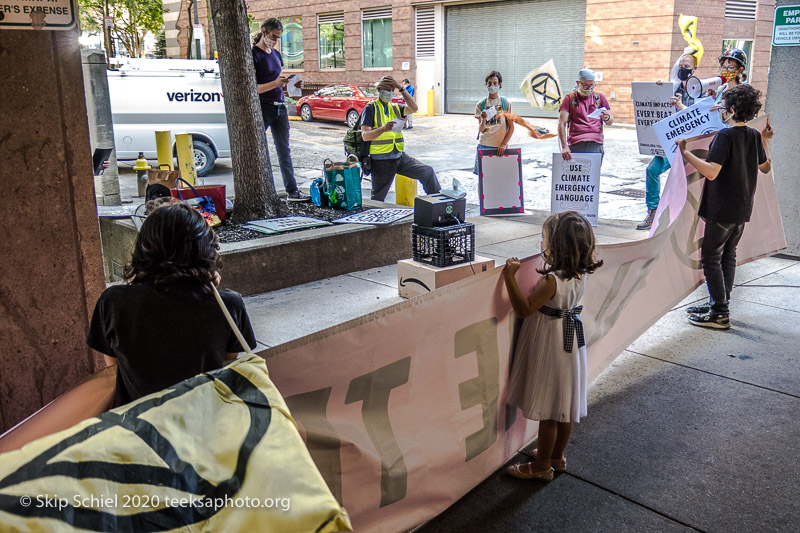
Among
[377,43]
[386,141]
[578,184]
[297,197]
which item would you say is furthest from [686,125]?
[377,43]

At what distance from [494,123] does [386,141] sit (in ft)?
6.02

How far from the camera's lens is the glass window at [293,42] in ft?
126

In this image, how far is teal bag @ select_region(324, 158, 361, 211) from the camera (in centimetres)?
823

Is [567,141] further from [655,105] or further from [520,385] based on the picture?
[520,385]

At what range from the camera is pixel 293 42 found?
38.9 m

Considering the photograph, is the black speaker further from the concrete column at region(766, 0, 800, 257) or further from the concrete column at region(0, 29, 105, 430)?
the concrete column at region(766, 0, 800, 257)

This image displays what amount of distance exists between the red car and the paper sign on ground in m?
15.4

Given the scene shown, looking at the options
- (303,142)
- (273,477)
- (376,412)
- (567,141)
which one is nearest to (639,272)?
(376,412)

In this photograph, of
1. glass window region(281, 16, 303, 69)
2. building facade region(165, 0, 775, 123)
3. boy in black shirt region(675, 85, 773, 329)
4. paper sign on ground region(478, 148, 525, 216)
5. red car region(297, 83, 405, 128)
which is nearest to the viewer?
boy in black shirt region(675, 85, 773, 329)

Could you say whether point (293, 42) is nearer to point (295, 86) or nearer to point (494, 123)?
point (494, 123)

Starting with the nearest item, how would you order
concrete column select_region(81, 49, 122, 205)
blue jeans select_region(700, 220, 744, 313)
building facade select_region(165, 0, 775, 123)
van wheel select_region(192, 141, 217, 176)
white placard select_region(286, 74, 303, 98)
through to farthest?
blue jeans select_region(700, 220, 744, 313) → white placard select_region(286, 74, 303, 98) → concrete column select_region(81, 49, 122, 205) → van wheel select_region(192, 141, 217, 176) → building facade select_region(165, 0, 775, 123)

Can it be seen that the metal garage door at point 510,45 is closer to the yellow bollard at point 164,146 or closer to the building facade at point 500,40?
the building facade at point 500,40

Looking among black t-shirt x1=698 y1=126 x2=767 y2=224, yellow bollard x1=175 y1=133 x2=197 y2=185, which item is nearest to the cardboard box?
black t-shirt x1=698 y1=126 x2=767 y2=224

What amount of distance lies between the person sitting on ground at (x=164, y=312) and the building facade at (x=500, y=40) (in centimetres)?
2390
